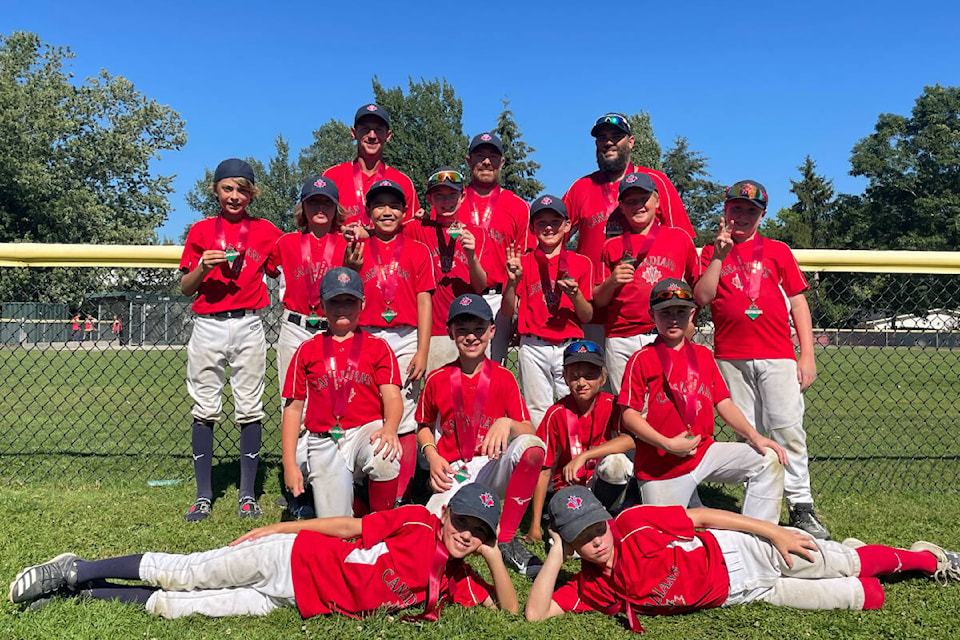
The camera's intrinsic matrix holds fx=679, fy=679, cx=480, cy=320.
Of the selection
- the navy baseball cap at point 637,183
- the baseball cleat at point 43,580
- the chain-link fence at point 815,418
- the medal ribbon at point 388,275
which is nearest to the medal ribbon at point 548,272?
the navy baseball cap at point 637,183

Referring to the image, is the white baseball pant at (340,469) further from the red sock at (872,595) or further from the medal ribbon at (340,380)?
the red sock at (872,595)

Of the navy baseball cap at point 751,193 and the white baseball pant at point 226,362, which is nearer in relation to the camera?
the navy baseball cap at point 751,193

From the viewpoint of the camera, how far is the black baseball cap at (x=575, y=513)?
10.1 feet

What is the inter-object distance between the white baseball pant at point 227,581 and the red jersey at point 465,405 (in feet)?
3.79

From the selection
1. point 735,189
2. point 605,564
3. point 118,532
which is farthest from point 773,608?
point 118,532

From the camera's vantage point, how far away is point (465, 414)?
398cm

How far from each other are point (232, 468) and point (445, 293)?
270cm

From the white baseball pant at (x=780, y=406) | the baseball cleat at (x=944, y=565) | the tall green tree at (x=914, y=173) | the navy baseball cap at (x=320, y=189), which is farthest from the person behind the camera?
the tall green tree at (x=914, y=173)

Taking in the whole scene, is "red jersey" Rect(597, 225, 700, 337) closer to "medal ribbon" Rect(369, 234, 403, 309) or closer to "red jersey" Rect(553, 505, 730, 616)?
"medal ribbon" Rect(369, 234, 403, 309)

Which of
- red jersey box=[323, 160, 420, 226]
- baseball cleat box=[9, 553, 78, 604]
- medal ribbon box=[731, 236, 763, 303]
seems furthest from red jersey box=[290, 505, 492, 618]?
medal ribbon box=[731, 236, 763, 303]

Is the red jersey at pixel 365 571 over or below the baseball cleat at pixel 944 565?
over

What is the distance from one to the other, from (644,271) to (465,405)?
150 centimetres

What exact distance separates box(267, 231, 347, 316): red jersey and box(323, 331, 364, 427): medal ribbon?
0.68 metres

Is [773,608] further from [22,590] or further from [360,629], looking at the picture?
[22,590]
